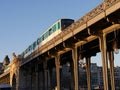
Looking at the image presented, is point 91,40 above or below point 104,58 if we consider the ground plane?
above

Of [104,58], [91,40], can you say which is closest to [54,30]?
[91,40]

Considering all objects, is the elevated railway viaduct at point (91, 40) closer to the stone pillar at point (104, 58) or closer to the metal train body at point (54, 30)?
the stone pillar at point (104, 58)

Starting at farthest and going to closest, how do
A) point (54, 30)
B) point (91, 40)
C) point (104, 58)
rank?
point (54, 30)
point (91, 40)
point (104, 58)

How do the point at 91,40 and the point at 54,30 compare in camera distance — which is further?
the point at 54,30

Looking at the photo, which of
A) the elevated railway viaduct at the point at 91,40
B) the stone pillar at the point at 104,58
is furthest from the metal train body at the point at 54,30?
the stone pillar at the point at 104,58

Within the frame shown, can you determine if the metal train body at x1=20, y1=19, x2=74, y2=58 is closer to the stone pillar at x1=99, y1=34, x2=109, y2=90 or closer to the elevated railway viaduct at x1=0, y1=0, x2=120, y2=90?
the elevated railway viaduct at x1=0, y1=0, x2=120, y2=90

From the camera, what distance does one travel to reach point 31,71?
87.1 metres

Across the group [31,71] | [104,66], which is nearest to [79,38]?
[104,66]

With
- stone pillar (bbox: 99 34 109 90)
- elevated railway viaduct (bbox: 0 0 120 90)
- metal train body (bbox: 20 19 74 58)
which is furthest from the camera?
metal train body (bbox: 20 19 74 58)

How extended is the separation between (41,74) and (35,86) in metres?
4.16

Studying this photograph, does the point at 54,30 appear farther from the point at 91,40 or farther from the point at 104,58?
the point at 104,58

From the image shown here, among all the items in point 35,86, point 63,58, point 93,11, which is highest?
point 93,11

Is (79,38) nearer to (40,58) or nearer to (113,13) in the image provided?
(113,13)

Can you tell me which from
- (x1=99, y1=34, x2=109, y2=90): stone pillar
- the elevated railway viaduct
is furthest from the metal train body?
(x1=99, y1=34, x2=109, y2=90): stone pillar
